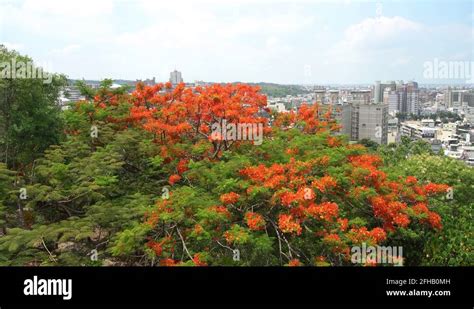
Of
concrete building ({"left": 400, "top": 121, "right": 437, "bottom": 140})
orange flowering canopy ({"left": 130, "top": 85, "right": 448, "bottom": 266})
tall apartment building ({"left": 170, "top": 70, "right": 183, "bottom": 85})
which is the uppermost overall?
tall apartment building ({"left": 170, "top": 70, "right": 183, "bottom": 85})

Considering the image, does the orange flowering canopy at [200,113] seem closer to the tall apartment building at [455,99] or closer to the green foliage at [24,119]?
the green foliage at [24,119]

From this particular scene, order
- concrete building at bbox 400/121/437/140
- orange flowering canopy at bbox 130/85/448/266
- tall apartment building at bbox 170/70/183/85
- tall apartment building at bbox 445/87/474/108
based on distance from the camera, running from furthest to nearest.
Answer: tall apartment building at bbox 445/87/474/108 → concrete building at bbox 400/121/437/140 → tall apartment building at bbox 170/70/183/85 → orange flowering canopy at bbox 130/85/448/266

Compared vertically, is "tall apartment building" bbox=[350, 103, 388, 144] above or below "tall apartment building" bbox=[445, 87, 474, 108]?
below

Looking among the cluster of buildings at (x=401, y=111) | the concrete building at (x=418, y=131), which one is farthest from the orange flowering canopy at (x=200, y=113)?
the concrete building at (x=418, y=131)

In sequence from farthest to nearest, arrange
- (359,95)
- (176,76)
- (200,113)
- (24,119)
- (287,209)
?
(359,95)
(176,76)
(200,113)
(24,119)
(287,209)

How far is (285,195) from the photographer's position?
5.91 meters

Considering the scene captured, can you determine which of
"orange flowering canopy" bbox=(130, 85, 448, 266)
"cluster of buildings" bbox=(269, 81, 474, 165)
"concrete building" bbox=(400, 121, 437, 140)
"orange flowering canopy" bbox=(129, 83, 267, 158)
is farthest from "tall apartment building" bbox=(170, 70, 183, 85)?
"concrete building" bbox=(400, 121, 437, 140)

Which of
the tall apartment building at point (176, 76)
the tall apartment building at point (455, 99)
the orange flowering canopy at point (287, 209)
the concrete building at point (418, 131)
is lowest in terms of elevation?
the orange flowering canopy at point (287, 209)

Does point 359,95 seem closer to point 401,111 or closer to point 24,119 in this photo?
point 401,111

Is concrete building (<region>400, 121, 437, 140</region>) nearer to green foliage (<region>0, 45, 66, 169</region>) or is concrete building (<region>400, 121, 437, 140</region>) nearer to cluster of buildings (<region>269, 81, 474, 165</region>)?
cluster of buildings (<region>269, 81, 474, 165</region>)

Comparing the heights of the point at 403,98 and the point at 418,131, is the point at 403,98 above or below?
above

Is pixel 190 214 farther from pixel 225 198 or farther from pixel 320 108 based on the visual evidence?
pixel 320 108

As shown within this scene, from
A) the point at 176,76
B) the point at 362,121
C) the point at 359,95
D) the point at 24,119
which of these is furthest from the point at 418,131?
the point at 24,119

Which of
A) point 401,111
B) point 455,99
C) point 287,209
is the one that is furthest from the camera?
point 401,111
